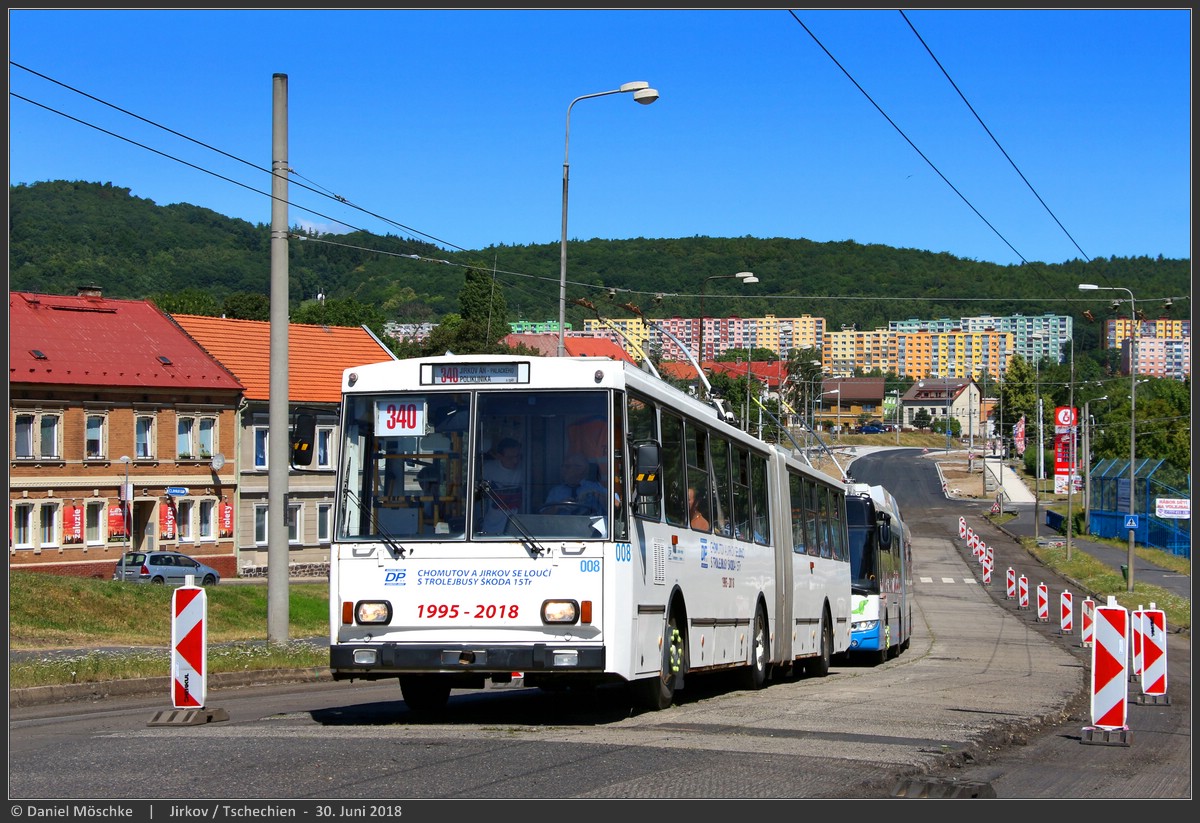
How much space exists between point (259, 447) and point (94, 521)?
8035mm

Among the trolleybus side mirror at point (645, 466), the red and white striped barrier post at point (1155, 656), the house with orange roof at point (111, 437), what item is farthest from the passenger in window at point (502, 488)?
the house with orange roof at point (111, 437)

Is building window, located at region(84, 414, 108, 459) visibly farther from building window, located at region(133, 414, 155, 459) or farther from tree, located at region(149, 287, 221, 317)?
tree, located at region(149, 287, 221, 317)

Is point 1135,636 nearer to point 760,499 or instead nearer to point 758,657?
point 758,657

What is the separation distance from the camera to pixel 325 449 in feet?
197

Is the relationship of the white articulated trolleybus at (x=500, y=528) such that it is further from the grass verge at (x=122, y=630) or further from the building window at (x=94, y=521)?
the building window at (x=94, y=521)

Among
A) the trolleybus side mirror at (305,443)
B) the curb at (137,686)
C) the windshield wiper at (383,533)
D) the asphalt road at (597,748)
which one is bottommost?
the curb at (137,686)

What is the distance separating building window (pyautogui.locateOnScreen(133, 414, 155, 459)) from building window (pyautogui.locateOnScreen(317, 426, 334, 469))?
273 inches

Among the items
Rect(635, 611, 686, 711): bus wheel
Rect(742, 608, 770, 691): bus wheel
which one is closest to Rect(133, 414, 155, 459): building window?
Rect(742, 608, 770, 691): bus wheel

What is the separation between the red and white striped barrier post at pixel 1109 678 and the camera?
1225cm

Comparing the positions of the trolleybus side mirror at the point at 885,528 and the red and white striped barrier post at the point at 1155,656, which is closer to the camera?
the red and white striped barrier post at the point at 1155,656

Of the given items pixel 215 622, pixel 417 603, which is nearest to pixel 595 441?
pixel 417 603

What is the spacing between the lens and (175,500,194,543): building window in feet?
182

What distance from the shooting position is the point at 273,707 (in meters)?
15.0

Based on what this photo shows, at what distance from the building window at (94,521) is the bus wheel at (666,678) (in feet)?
139
